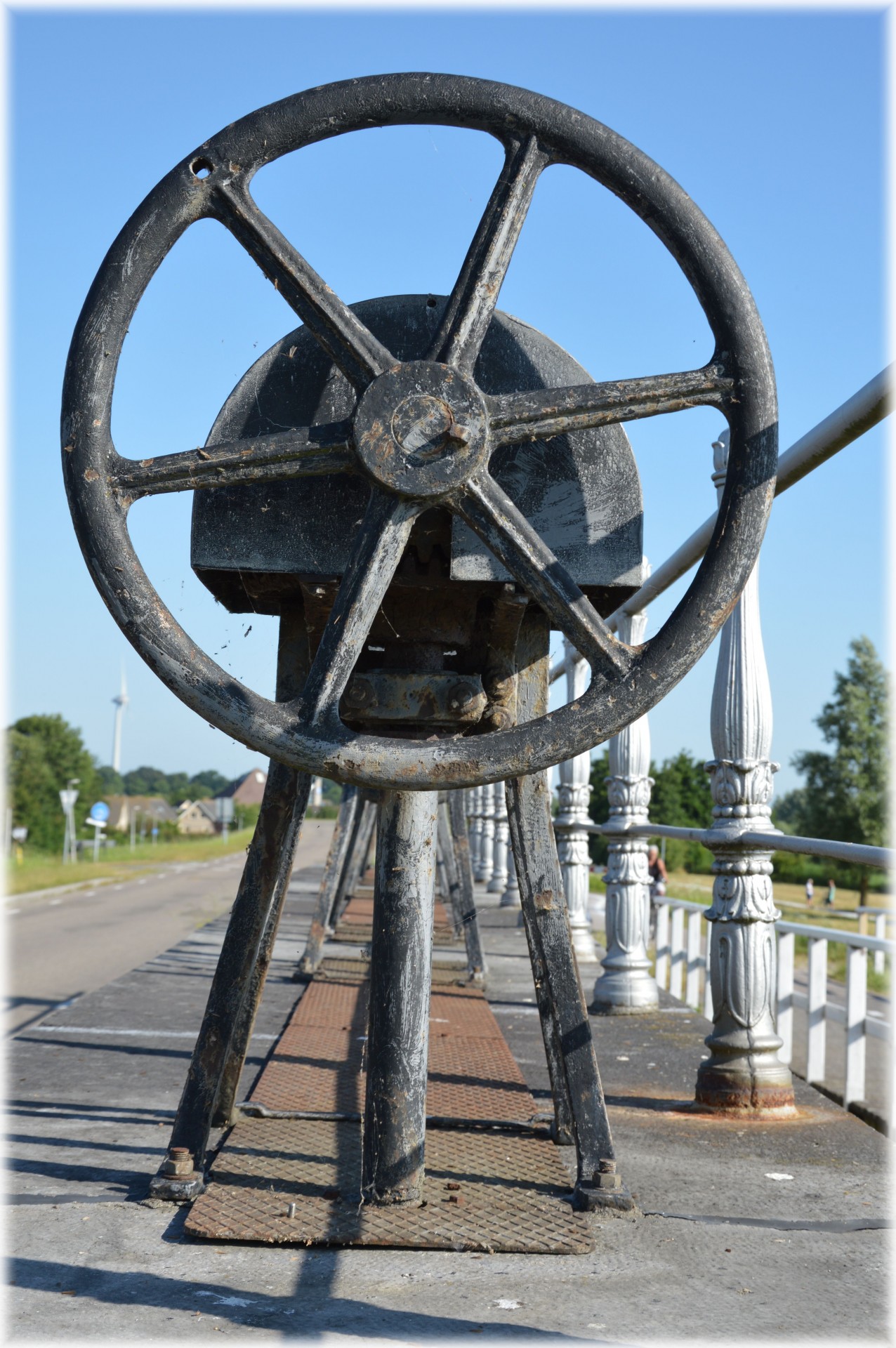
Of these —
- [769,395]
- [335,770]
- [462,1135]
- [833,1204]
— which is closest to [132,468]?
[335,770]

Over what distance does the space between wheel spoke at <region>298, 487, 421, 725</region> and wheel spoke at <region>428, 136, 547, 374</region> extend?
350mm

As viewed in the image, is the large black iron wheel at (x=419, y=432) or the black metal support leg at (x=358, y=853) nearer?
the large black iron wheel at (x=419, y=432)

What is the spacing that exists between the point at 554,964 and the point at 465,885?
407cm

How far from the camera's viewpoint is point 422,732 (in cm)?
303

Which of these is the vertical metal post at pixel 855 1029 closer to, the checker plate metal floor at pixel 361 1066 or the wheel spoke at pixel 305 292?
the checker plate metal floor at pixel 361 1066

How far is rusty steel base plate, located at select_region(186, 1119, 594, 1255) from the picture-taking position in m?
2.44

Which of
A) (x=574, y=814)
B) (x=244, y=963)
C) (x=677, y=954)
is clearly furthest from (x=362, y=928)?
(x=244, y=963)

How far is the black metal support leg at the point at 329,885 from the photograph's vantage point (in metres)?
6.80

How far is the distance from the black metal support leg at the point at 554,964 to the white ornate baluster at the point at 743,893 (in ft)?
2.51

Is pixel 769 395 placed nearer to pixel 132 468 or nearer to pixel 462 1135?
pixel 132 468


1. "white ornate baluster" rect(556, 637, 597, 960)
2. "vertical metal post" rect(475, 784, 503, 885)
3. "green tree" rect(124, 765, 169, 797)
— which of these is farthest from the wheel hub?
"green tree" rect(124, 765, 169, 797)

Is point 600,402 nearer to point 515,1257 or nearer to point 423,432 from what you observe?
point 423,432

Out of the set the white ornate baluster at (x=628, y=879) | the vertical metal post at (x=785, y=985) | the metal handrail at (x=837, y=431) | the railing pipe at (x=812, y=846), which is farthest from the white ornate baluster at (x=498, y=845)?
the metal handrail at (x=837, y=431)

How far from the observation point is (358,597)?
7.97 ft
